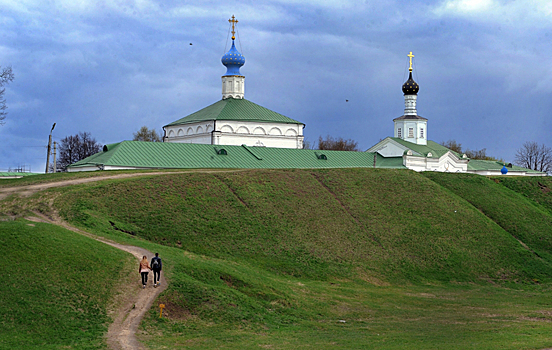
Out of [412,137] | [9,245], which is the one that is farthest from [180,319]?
[412,137]

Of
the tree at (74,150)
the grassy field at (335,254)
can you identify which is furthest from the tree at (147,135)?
the grassy field at (335,254)

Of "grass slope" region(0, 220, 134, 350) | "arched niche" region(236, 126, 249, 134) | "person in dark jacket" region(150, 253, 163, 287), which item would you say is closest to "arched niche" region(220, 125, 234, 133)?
"arched niche" region(236, 126, 249, 134)

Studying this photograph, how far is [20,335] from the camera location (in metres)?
15.6

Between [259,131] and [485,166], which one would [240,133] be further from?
[485,166]

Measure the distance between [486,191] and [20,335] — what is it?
122 ft

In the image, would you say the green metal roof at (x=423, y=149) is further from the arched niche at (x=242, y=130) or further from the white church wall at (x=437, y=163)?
the arched niche at (x=242, y=130)

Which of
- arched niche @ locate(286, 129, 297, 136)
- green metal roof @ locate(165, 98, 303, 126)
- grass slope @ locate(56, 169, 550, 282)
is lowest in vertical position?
grass slope @ locate(56, 169, 550, 282)

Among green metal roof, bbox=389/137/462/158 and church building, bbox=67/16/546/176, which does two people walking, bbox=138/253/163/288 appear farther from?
green metal roof, bbox=389/137/462/158

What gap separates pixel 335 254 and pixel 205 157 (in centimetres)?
1786

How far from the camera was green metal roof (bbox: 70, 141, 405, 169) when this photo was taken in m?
43.2

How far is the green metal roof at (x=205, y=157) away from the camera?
43156 mm

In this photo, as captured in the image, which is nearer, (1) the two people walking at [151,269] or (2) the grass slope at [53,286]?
(2) the grass slope at [53,286]

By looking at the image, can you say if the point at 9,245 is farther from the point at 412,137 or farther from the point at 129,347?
the point at 412,137

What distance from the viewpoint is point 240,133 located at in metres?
53.8
